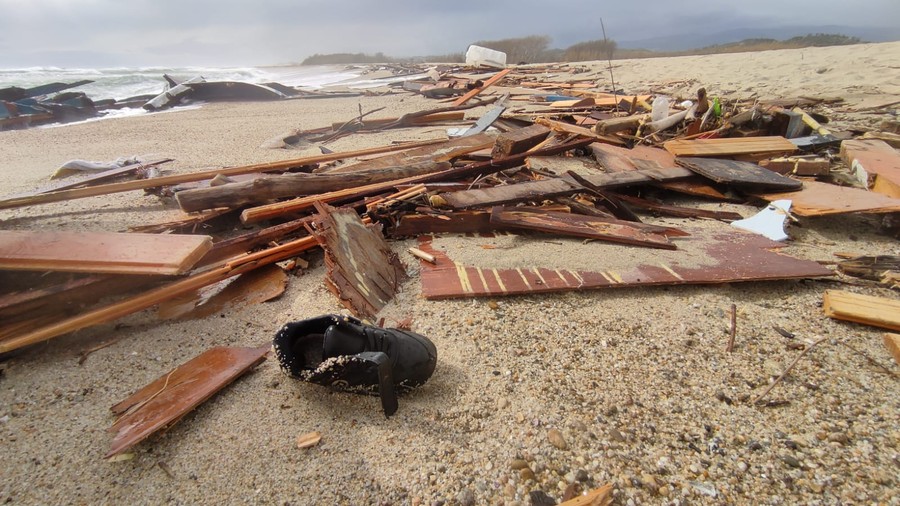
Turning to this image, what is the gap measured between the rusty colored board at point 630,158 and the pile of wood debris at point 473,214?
3 centimetres

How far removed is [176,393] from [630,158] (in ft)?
16.0

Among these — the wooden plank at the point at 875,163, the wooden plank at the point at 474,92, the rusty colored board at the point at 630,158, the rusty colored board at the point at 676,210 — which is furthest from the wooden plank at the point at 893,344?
the wooden plank at the point at 474,92

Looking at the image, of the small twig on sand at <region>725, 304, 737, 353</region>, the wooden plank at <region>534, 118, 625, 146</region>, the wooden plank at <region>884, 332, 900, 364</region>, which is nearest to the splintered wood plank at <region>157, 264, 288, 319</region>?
the small twig on sand at <region>725, 304, 737, 353</region>

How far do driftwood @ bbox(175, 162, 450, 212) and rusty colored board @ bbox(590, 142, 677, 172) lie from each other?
275 cm

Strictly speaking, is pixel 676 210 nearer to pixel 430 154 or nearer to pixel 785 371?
pixel 785 371

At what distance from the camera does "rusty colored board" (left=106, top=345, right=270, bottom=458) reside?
1.61 m

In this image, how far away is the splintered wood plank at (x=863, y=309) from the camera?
6.77ft

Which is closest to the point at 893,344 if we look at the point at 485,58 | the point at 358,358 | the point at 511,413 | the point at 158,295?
the point at 511,413

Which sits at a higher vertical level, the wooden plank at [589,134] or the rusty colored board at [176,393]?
the wooden plank at [589,134]

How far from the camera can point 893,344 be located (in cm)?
193

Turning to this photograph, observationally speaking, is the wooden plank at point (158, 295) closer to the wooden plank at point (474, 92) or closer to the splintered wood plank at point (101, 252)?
the splintered wood plank at point (101, 252)

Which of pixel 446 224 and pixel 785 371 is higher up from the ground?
pixel 446 224

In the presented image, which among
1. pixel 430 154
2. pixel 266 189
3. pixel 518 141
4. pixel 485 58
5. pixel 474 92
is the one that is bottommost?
pixel 266 189

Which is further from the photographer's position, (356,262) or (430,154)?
(430,154)
